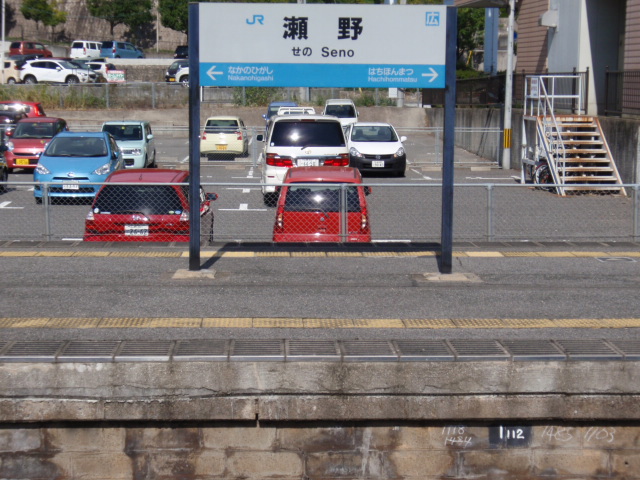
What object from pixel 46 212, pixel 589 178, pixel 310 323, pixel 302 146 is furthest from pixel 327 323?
pixel 589 178

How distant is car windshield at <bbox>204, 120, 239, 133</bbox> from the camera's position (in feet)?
107

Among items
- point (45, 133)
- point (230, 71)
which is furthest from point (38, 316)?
point (45, 133)

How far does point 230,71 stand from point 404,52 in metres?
2.02

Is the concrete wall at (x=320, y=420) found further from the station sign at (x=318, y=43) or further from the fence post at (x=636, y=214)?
the fence post at (x=636, y=214)

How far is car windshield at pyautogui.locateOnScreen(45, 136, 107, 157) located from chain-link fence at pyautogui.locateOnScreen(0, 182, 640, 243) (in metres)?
6.26

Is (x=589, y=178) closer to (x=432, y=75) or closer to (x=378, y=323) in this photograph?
(x=432, y=75)

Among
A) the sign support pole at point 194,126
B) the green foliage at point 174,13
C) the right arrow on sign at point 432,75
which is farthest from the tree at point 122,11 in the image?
the right arrow on sign at point 432,75

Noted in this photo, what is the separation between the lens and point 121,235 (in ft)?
44.0

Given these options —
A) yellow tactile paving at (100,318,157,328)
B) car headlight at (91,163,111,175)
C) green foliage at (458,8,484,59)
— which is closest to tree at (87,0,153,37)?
green foliage at (458,8,484,59)

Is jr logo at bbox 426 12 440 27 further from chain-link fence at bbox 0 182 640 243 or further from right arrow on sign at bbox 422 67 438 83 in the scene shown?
chain-link fence at bbox 0 182 640 243

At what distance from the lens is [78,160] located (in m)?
21.0

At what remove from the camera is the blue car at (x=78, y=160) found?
20.3 meters

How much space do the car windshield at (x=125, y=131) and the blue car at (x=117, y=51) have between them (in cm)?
3845

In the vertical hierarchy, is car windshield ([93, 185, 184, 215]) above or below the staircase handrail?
below
